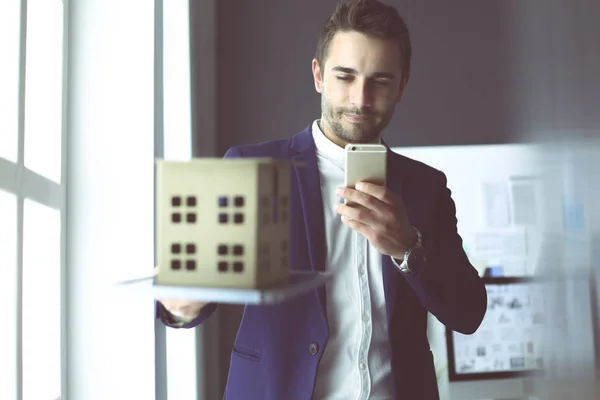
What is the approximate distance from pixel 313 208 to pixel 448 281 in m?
0.30

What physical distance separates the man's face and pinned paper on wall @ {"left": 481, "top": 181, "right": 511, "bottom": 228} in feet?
4.41

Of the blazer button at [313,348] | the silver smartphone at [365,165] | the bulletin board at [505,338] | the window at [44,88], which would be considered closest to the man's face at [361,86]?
the silver smartphone at [365,165]

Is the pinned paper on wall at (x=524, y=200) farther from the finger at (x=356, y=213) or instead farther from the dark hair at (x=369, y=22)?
the finger at (x=356, y=213)

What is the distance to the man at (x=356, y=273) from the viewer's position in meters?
1.18

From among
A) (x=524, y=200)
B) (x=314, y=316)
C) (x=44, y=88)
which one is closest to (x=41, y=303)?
(x=44, y=88)

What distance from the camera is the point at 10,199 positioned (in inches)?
37.9

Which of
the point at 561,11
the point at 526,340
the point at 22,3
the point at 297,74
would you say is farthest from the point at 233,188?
the point at 561,11

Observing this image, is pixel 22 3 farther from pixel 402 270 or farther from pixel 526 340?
pixel 526 340

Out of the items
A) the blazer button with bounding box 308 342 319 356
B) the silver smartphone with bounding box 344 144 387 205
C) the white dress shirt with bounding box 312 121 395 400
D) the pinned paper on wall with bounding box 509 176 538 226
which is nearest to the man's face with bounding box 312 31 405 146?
the white dress shirt with bounding box 312 121 395 400

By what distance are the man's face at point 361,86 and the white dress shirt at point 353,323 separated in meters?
0.14

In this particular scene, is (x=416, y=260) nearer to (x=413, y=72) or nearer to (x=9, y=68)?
(x=9, y=68)

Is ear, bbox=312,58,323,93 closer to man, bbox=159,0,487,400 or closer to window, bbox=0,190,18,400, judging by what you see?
man, bbox=159,0,487,400

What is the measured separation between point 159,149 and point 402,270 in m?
0.93

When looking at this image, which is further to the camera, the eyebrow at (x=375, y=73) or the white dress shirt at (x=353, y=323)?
the eyebrow at (x=375, y=73)
